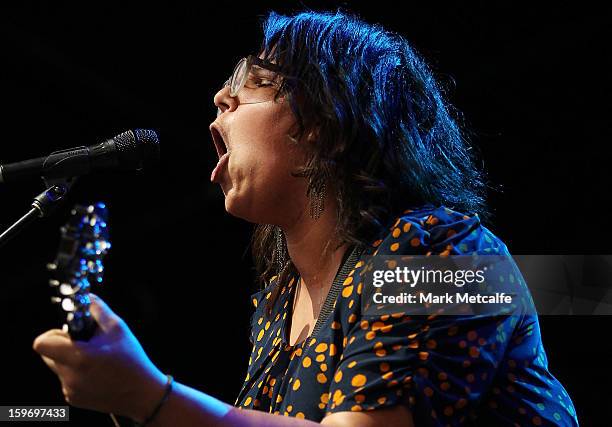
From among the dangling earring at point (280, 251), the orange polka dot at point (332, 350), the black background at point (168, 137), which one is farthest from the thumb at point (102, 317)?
the black background at point (168, 137)

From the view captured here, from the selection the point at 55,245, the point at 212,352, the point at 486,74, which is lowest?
the point at 212,352

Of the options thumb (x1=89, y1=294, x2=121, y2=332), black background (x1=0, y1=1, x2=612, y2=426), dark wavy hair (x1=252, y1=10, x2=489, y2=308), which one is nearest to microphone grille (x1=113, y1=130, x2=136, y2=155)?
dark wavy hair (x1=252, y1=10, x2=489, y2=308)

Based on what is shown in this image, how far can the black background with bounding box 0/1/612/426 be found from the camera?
2.99 m

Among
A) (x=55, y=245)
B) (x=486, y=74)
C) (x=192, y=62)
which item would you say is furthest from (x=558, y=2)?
(x=55, y=245)

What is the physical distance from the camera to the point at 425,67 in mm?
2117

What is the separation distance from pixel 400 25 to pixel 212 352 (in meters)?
1.66

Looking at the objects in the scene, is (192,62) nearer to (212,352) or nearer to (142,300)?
(142,300)

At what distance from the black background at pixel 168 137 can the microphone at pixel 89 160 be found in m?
1.26

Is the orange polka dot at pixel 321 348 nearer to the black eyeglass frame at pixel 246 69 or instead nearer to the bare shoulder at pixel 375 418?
the bare shoulder at pixel 375 418

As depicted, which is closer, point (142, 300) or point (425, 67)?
point (425, 67)

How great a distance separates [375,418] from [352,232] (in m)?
0.56

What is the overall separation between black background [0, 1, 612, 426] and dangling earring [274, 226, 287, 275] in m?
0.89

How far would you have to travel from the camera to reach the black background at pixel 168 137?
2.99 metres

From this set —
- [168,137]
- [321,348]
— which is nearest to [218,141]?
[321,348]
